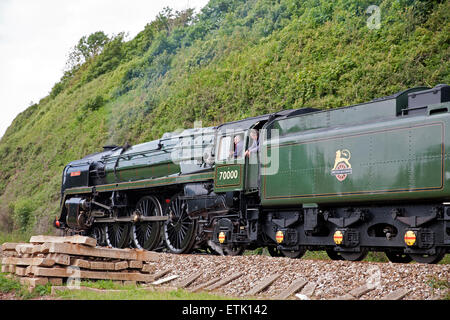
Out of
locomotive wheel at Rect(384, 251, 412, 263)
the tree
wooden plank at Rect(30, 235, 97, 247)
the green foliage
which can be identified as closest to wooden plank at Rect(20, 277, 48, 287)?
wooden plank at Rect(30, 235, 97, 247)

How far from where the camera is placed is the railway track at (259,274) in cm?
704

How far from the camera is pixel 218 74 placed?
24781mm

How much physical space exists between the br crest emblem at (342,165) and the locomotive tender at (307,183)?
17mm

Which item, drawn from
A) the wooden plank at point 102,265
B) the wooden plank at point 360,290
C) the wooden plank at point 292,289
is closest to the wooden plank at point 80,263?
the wooden plank at point 102,265

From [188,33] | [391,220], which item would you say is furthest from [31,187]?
[391,220]

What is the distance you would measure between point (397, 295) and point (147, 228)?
9.36 meters

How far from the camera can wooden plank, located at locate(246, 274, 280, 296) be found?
7730 mm

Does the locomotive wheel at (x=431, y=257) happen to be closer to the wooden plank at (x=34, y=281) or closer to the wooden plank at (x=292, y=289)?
the wooden plank at (x=292, y=289)

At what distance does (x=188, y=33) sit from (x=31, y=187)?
43.7 ft

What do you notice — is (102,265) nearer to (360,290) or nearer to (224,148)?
(360,290)

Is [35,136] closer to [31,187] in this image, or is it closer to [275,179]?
[31,187]

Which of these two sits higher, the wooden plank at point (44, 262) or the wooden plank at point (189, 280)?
the wooden plank at point (44, 262)

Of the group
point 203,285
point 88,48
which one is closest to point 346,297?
point 203,285

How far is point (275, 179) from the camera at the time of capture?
1069 cm
